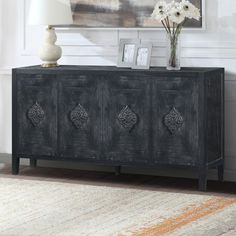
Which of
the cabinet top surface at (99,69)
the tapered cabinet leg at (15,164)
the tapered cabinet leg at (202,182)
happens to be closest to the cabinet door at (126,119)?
the cabinet top surface at (99,69)

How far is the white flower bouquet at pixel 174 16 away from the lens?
590cm

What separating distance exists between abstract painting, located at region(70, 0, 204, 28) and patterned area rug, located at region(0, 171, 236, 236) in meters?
1.25

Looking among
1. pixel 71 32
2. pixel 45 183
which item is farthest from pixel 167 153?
pixel 71 32

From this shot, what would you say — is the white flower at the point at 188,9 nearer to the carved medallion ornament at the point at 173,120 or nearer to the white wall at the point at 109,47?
the white wall at the point at 109,47

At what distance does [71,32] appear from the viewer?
6.58m

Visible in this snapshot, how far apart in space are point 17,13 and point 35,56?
15.3 inches

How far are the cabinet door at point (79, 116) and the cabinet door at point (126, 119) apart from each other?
0.29 feet

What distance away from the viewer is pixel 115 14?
6379 millimetres

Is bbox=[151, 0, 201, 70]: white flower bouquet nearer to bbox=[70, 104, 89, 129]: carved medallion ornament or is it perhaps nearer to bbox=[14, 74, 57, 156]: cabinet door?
bbox=[70, 104, 89, 129]: carved medallion ornament

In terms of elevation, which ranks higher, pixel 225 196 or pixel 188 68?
pixel 188 68

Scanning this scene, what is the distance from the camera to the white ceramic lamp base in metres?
6.34

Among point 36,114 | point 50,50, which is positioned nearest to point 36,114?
point 36,114

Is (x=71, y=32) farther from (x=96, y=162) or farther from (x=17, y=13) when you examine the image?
(x=96, y=162)

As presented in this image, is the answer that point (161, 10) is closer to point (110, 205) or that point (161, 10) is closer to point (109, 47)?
point (109, 47)
